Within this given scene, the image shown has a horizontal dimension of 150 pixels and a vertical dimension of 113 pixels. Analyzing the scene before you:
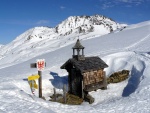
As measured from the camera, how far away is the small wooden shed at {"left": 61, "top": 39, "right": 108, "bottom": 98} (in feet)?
78.6

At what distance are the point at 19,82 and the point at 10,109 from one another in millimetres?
12165

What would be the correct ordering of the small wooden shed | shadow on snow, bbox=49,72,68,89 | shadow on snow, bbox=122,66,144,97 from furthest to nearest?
shadow on snow, bbox=49,72,68,89 → the small wooden shed → shadow on snow, bbox=122,66,144,97

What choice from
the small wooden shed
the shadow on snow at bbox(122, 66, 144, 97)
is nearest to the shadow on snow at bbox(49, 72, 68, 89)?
the small wooden shed

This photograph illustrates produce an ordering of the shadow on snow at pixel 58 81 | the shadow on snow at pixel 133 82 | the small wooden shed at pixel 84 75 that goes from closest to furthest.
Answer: the shadow on snow at pixel 133 82 < the small wooden shed at pixel 84 75 < the shadow on snow at pixel 58 81

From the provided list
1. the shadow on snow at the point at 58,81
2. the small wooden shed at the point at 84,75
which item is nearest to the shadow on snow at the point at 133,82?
the small wooden shed at the point at 84,75

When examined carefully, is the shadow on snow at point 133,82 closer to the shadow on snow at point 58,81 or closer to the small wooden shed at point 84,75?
the small wooden shed at point 84,75

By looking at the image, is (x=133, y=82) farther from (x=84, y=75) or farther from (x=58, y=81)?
(x=58, y=81)

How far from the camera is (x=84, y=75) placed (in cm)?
2397

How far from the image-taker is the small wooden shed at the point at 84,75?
24.0 m

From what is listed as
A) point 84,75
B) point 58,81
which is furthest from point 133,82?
point 58,81

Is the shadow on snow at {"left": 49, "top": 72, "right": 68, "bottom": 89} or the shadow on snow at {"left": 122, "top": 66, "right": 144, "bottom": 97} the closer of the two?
the shadow on snow at {"left": 122, "top": 66, "right": 144, "bottom": 97}

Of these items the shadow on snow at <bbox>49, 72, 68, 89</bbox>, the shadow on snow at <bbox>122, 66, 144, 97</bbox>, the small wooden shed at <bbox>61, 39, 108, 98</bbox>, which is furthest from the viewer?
the shadow on snow at <bbox>49, 72, 68, 89</bbox>

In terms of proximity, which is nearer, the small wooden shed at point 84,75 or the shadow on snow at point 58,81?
the small wooden shed at point 84,75

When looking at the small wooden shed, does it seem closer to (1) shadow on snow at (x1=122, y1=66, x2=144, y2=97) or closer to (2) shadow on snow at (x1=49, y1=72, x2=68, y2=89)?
(2) shadow on snow at (x1=49, y1=72, x2=68, y2=89)
